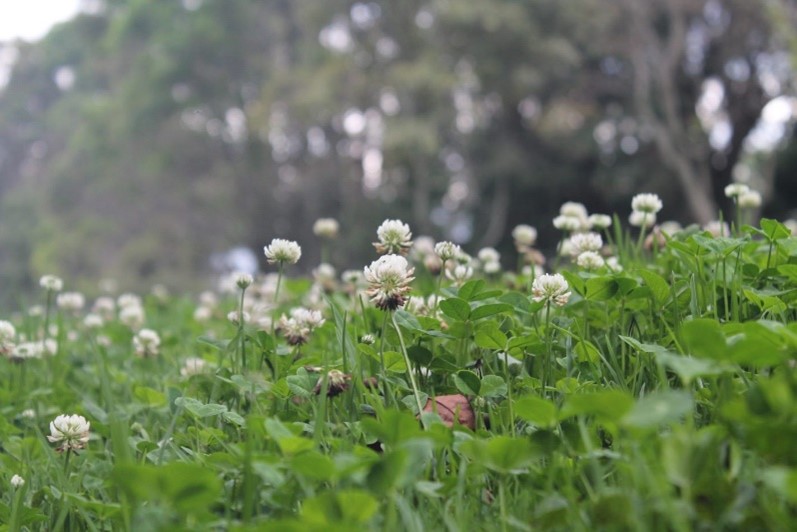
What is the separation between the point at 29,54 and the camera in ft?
98.7

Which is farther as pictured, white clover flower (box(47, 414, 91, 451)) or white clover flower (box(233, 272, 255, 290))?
white clover flower (box(233, 272, 255, 290))

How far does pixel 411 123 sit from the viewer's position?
14.7 m

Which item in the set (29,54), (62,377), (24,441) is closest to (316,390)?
(24,441)

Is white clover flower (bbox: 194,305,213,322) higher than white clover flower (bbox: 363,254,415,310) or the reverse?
higher

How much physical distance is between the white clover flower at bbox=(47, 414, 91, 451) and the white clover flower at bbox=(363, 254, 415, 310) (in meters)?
0.54

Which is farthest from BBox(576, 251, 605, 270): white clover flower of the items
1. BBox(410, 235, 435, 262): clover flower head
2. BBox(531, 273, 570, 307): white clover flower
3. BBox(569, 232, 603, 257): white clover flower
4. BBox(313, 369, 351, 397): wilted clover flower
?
BBox(410, 235, 435, 262): clover flower head

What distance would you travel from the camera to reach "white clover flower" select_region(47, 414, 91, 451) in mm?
1301

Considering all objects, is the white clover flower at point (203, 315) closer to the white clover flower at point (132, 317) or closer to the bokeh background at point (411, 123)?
the white clover flower at point (132, 317)

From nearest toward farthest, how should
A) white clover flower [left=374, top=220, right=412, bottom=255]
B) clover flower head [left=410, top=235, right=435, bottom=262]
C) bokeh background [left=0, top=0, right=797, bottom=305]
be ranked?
1. white clover flower [left=374, top=220, right=412, bottom=255]
2. clover flower head [left=410, top=235, right=435, bottom=262]
3. bokeh background [left=0, top=0, right=797, bottom=305]

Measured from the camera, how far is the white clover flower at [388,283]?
1224 millimetres

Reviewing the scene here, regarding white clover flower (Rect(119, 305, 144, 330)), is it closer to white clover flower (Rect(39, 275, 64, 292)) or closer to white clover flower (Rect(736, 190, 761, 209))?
white clover flower (Rect(39, 275, 64, 292))

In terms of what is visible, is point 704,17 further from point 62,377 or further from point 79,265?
point 79,265

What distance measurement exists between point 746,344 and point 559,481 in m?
0.27

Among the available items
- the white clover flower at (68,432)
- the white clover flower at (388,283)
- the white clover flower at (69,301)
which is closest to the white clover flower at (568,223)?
the white clover flower at (388,283)
